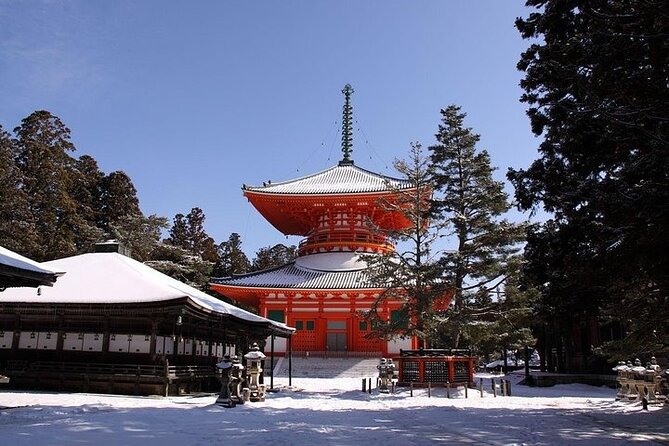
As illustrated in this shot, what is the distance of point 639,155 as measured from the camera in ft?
31.9

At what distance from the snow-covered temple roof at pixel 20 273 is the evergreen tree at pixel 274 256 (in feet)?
169

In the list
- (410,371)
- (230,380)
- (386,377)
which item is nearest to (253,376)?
(230,380)

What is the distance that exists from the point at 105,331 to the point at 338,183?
24.6m

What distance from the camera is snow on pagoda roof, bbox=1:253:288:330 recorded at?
1772 centimetres

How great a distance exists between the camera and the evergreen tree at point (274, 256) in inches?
2584

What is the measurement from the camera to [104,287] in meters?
18.8

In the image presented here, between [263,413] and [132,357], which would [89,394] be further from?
[263,413]

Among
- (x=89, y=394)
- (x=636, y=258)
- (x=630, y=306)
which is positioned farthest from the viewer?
(x=89, y=394)

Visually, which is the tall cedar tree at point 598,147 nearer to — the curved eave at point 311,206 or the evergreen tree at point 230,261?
the curved eave at point 311,206

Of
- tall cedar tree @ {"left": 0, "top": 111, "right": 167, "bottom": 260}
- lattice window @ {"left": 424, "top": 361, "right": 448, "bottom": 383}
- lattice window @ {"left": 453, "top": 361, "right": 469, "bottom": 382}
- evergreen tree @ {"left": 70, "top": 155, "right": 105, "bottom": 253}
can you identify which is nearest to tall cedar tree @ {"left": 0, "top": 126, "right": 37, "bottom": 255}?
tall cedar tree @ {"left": 0, "top": 111, "right": 167, "bottom": 260}

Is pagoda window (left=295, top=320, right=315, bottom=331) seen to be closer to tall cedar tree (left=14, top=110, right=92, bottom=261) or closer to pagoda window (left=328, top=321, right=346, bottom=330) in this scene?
pagoda window (left=328, top=321, right=346, bottom=330)

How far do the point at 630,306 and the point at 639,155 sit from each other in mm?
5089

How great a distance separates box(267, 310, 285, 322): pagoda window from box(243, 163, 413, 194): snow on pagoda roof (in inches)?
319

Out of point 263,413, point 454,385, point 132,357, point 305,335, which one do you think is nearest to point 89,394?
point 132,357
